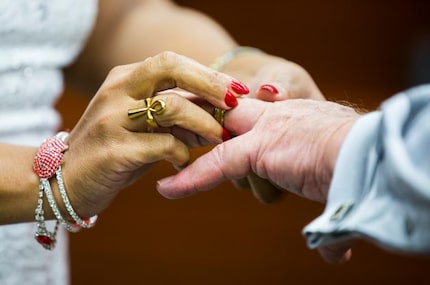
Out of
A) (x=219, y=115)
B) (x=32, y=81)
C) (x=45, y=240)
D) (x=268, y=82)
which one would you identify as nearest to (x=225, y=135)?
(x=219, y=115)

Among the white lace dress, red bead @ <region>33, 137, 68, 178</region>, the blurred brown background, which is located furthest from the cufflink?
the blurred brown background

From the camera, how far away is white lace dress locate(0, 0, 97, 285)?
1262 millimetres

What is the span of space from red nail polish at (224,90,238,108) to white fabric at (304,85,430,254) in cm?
22

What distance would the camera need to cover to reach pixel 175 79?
0.98 metres

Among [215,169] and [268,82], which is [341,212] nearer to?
[215,169]

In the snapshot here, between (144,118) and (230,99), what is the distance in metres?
0.10

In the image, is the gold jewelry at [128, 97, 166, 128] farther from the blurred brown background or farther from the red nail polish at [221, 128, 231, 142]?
the blurred brown background

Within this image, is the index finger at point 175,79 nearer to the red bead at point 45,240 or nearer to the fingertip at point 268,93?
the fingertip at point 268,93

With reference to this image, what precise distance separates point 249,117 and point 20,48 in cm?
45

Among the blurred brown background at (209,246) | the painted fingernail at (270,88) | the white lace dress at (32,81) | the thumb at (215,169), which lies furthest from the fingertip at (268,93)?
the blurred brown background at (209,246)

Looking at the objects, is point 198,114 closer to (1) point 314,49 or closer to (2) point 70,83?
(2) point 70,83

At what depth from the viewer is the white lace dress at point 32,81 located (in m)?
1.26

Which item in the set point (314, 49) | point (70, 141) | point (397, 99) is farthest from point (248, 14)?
point (397, 99)

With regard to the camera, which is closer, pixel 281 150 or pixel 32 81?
pixel 281 150
